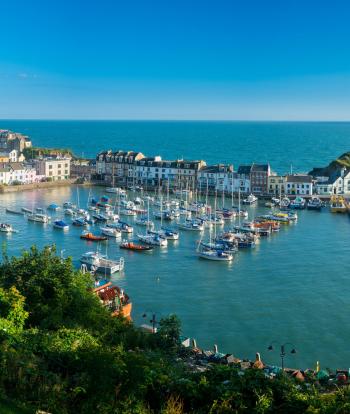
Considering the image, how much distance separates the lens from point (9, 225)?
24125 millimetres

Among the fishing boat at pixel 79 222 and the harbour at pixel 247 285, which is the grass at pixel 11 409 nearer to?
the harbour at pixel 247 285

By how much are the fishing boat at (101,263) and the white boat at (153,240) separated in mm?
3144

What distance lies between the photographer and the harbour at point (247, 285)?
12.9 m

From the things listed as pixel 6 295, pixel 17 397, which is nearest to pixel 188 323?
pixel 6 295

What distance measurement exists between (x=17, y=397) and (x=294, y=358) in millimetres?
7673

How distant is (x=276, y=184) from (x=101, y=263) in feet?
66.8

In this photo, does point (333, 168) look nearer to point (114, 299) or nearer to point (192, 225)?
point (192, 225)

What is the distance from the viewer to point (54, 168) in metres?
41.4

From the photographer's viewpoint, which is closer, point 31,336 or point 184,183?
point 31,336

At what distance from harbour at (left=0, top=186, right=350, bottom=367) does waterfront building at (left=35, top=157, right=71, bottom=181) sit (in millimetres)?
14488

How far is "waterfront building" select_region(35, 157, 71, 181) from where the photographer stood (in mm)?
40719

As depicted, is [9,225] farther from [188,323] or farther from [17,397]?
[17,397]

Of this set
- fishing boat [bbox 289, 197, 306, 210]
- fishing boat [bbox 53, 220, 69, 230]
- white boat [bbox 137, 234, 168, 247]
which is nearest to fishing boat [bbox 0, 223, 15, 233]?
fishing boat [bbox 53, 220, 69, 230]

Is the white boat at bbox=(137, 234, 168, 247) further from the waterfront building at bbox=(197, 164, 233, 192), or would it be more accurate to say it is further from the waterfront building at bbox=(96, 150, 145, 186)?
the waterfront building at bbox=(96, 150, 145, 186)
